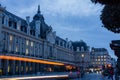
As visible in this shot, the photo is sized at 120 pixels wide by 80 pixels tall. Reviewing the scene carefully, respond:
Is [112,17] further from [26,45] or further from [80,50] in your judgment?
[80,50]

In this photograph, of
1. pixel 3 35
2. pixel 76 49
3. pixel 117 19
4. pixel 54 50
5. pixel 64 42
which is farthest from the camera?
pixel 76 49

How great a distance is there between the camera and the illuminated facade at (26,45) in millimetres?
76875

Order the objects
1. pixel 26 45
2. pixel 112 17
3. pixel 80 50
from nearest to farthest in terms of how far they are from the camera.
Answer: pixel 112 17 → pixel 26 45 → pixel 80 50

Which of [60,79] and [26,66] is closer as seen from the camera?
[60,79]

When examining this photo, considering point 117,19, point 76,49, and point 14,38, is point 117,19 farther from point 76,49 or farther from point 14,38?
point 76,49

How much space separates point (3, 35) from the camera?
7962 centimetres

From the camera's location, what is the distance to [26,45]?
9656 centimetres

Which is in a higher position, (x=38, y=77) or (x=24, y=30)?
(x=24, y=30)

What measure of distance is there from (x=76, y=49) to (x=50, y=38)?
2183 inches

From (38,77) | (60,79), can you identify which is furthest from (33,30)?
(38,77)

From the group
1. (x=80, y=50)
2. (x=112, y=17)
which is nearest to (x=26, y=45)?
(x=80, y=50)

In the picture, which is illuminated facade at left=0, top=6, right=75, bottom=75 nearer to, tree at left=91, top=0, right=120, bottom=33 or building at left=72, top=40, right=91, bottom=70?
building at left=72, top=40, right=91, bottom=70

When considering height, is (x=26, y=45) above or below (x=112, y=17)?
above

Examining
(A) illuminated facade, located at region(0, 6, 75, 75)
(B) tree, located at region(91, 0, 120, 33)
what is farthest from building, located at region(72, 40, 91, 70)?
(B) tree, located at region(91, 0, 120, 33)
